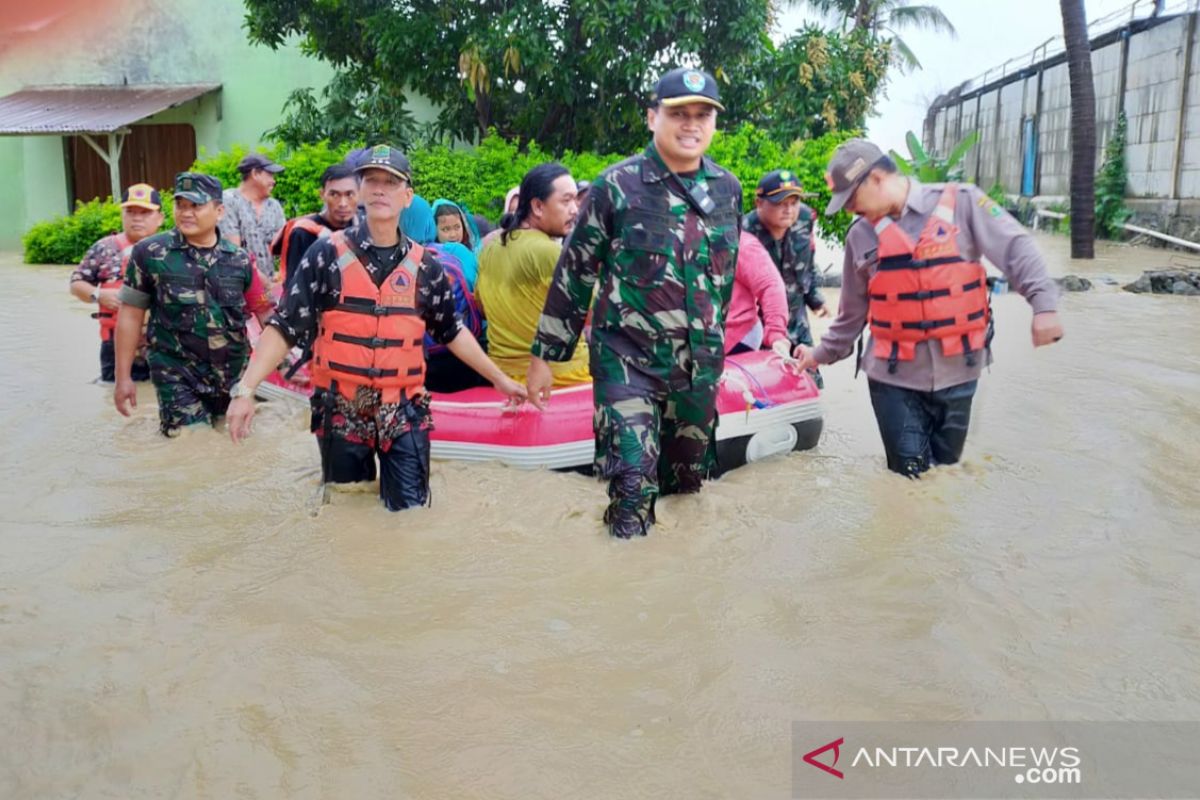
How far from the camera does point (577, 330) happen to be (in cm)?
385

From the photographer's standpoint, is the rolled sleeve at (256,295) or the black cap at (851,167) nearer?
the black cap at (851,167)

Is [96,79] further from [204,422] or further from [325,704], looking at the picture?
[325,704]

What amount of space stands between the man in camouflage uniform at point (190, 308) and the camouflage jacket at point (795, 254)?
281cm

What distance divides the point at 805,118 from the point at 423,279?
11158 millimetres

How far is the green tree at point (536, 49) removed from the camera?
12.5 metres

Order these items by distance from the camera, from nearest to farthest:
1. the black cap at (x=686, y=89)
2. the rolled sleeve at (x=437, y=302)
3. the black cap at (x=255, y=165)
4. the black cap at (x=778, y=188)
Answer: the black cap at (x=686, y=89)
the rolled sleeve at (x=437, y=302)
the black cap at (x=778, y=188)
the black cap at (x=255, y=165)

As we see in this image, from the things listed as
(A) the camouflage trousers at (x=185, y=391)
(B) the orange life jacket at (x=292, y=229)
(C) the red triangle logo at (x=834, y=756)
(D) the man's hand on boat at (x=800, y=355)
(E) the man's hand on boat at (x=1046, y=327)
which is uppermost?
(B) the orange life jacket at (x=292, y=229)

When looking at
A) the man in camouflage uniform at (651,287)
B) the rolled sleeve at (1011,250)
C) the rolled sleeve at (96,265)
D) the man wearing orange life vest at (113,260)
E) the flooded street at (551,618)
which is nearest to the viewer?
the flooded street at (551,618)

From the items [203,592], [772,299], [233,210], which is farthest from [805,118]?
[203,592]

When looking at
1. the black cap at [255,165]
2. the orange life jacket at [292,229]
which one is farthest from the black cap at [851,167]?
the black cap at [255,165]

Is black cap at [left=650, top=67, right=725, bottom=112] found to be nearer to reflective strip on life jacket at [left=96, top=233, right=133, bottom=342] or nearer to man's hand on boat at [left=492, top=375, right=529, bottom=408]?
man's hand on boat at [left=492, top=375, right=529, bottom=408]

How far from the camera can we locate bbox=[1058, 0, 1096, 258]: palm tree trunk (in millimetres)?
13914

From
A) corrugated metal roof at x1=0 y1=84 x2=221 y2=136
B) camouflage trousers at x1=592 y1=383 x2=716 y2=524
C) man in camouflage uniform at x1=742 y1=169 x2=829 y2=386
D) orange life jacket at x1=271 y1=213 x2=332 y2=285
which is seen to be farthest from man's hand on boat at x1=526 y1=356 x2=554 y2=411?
corrugated metal roof at x1=0 y1=84 x2=221 y2=136

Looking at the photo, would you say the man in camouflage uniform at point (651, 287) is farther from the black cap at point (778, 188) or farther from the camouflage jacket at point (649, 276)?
the black cap at point (778, 188)
